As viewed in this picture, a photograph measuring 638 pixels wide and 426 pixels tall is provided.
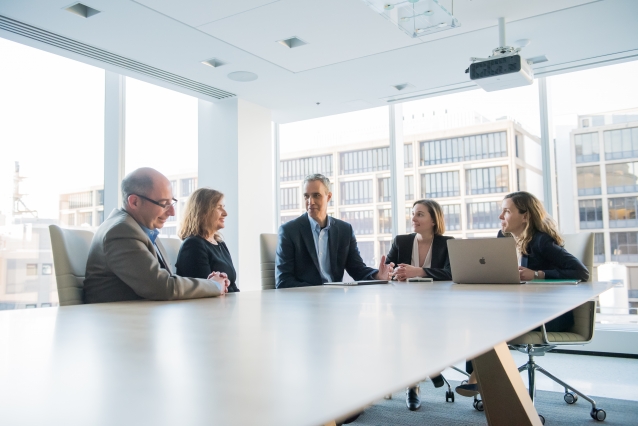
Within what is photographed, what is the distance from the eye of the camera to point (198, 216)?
2.93 meters

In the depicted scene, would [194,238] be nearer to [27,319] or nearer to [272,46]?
[27,319]

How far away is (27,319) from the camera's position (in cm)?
137

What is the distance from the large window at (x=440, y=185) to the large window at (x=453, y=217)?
14cm

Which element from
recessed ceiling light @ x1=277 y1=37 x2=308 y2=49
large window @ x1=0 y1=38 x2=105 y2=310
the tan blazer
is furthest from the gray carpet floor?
large window @ x1=0 y1=38 x2=105 y2=310

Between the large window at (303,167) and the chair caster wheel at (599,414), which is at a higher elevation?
the large window at (303,167)

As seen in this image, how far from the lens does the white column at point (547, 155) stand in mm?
5629

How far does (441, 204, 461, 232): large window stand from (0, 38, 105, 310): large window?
4050 mm

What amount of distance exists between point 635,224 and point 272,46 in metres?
3.91

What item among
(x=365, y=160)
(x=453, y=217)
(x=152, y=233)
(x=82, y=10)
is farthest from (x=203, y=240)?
(x=365, y=160)

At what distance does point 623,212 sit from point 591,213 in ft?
0.94

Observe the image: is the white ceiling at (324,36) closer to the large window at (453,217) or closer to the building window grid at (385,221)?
the large window at (453,217)

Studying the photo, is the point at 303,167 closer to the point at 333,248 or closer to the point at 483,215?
the point at 483,215

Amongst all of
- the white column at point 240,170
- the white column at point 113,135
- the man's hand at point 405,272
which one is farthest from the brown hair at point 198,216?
the white column at point 113,135

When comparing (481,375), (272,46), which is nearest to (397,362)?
(481,375)
